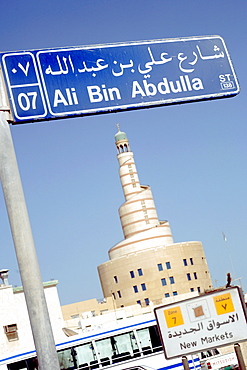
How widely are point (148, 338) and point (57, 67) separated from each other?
16.7 m

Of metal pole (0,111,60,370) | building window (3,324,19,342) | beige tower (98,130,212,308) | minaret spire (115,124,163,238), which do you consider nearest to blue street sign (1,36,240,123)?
metal pole (0,111,60,370)

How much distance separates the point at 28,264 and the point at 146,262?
2952 inches

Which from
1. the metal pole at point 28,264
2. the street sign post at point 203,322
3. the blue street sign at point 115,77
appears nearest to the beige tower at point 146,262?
the street sign post at point 203,322

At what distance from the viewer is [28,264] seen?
11.6ft

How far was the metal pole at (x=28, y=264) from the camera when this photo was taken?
11.3 feet

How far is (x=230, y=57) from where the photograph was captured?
4.87 metres

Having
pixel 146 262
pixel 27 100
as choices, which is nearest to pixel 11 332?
pixel 27 100

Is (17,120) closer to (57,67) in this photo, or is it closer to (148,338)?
(57,67)

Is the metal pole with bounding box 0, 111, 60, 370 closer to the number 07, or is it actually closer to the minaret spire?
the number 07

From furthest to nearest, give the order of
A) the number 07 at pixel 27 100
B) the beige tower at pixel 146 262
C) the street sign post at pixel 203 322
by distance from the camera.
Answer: the beige tower at pixel 146 262, the street sign post at pixel 203 322, the number 07 at pixel 27 100

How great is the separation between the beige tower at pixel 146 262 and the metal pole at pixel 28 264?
73.6m

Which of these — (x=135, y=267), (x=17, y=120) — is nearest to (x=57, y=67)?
(x=17, y=120)

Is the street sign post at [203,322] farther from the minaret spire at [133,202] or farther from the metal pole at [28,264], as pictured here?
the minaret spire at [133,202]

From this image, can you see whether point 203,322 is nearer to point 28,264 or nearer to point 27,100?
point 28,264
